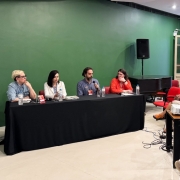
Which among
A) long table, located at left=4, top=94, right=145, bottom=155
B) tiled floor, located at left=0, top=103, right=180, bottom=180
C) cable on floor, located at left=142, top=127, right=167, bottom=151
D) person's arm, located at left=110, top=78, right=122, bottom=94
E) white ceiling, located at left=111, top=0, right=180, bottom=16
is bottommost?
tiled floor, located at left=0, top=103, right=180, bottom=180

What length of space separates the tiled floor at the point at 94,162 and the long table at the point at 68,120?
0.45ft

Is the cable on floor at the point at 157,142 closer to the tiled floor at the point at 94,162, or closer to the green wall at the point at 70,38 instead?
the tiled floor at the point at 94,162

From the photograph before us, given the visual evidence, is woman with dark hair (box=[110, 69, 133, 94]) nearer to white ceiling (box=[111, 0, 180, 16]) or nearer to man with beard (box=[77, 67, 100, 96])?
man with beard (box=[77, 67, 100, 96])

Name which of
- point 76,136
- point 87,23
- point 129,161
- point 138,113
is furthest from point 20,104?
point 87,23

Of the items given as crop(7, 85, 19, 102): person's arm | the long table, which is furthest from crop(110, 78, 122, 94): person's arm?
crop(7, 85, 19, 102): person's arm

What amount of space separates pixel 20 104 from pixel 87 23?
10.1 feet

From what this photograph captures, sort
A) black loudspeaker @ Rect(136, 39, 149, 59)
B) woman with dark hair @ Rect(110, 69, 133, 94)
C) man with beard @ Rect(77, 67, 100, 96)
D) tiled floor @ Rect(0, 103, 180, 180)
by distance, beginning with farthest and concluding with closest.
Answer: black loudspeaker @ Rect(136, 39, 149, 59) → woman with dark hair @ Rect(110, 69, 133, 94) → man with beard @ Rect(77, 67, 100, 96) → tiled floor @ Rect(0, 103, 180, 180)

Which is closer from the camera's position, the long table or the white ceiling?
the long table

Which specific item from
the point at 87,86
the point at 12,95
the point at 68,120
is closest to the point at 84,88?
the point at 87,86

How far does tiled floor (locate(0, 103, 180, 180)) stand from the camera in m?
2.64

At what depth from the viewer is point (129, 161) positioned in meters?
3.01

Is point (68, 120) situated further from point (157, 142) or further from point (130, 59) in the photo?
point (130, 59)

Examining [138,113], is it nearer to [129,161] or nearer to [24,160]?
[129,161]

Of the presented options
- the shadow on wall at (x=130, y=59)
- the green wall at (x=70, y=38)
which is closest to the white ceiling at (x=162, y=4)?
the green wall at (x=70, y=38)
